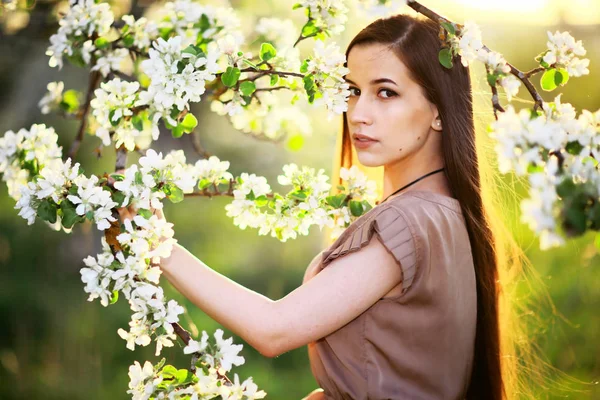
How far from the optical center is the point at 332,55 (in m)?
1.61

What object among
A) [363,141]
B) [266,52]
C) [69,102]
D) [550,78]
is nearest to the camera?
[550,78]

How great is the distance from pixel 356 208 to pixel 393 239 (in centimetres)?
37

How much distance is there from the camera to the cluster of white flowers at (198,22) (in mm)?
1968

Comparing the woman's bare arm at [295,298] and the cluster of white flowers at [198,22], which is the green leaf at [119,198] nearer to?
the woman's bare arm at [295,298]

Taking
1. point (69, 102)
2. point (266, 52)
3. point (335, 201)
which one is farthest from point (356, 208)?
point (69, 102)

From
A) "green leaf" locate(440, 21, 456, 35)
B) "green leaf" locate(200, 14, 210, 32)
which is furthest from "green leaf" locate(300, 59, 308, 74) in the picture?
"green leaf" locate(200, 14, 210, 32)

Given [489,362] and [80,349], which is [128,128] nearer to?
[489,362]

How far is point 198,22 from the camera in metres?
1.98

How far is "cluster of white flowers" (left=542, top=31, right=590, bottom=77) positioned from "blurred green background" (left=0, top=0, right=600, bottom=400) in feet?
2.74

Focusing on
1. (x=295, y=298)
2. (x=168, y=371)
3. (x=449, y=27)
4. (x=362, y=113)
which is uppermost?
(x=449, y=27)

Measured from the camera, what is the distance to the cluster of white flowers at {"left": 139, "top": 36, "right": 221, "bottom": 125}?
1.52m

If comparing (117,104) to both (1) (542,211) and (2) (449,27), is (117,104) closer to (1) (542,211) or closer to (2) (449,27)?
(2) (449,27)

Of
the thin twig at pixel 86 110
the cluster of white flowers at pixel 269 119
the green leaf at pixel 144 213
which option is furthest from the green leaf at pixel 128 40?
the green leaf at pixel 144 213

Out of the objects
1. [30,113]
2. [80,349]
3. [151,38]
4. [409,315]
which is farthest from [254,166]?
[409,315]
